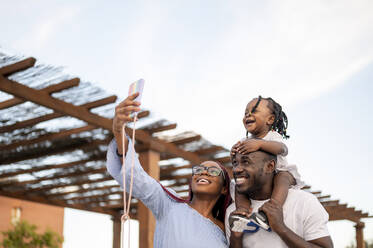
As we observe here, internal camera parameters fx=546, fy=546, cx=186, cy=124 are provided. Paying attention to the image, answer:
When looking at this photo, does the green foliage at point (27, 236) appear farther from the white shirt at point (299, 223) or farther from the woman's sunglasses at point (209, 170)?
the white shirt at point (299, 223)

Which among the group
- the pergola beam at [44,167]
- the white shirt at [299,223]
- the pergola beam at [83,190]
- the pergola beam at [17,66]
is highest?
the pergola beam at [17,66]

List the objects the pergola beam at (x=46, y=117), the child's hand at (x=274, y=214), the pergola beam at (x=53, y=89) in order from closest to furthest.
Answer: the child's hand at (x=274, y=214), the pergola beam at (x=53, y=89), the pergola beam at (x=46, y=117)

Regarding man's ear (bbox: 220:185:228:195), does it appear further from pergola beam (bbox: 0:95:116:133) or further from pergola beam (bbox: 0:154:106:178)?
pergola beam (bbox: 0:154:106:178)

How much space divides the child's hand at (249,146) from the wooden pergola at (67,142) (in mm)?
3164

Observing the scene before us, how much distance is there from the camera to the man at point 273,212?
90.6 inches

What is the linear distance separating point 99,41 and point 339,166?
16.3 ft

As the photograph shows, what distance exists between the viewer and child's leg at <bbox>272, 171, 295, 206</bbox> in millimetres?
2418

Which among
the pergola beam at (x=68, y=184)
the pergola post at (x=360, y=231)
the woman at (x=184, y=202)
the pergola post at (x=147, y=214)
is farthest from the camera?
the pergola post at (x=360, y=231)

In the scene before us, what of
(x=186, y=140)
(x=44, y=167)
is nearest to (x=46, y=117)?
(x=186, y=140)

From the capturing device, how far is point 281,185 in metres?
2.49

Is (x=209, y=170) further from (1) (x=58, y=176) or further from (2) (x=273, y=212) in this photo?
(1) (x=58, y=176)

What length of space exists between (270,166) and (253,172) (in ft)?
0.40

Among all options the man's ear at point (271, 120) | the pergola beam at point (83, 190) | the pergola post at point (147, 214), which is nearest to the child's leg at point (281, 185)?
the man's ear at point (271, 120)

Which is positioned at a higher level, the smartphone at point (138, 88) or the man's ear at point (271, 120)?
the smartphone at point (138, 88)
